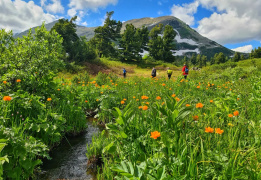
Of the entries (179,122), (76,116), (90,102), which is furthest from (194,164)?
(90,102)

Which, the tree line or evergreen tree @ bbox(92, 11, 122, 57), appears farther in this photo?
evergreen tree @ bbox(92, 11, 122, 57)

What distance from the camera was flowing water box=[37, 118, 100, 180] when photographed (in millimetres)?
2928

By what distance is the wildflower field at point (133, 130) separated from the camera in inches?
70.2

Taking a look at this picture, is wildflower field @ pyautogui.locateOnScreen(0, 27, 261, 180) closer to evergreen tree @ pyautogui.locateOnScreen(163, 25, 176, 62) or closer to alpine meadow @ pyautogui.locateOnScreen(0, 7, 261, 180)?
alpine meadow @ pyautogui.locateOnScreen(0, 7, 261, 180)

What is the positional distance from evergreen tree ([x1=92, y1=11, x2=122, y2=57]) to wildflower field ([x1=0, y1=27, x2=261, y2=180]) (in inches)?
1496

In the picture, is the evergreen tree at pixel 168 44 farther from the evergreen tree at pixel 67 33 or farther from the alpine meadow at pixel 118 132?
the alpine meadow at pixel 118 132

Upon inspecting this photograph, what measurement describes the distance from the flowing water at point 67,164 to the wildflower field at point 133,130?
0.20 meters

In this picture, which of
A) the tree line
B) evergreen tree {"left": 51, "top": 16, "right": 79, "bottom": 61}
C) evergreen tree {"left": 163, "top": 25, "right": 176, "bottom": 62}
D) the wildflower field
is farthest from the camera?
evergreen tree {"left": 163, "top": 25, "right": 176, "bottom": 62}

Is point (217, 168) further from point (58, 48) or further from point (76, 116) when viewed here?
point (58, 48)

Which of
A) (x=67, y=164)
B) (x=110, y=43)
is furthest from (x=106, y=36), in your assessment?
(x=67, y=164)

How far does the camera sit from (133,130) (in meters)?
2.64

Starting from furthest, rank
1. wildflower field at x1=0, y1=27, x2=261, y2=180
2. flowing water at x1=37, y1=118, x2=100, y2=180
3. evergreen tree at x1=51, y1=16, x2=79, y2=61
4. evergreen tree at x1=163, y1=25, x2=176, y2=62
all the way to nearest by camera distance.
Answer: evergreen tree at x1=163, y1=25, x2=176, y2=62, evergreen tree at x1=51, y1=16, x2=79, y2=61, flowing water at x1=37, y1=118, x2=100, y2=180, wildflower field at x1=0, y1=27, x2=261, y2=180

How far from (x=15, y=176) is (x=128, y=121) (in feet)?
5.47

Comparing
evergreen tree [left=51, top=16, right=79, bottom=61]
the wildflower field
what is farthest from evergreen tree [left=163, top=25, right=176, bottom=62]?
the wildflower field
